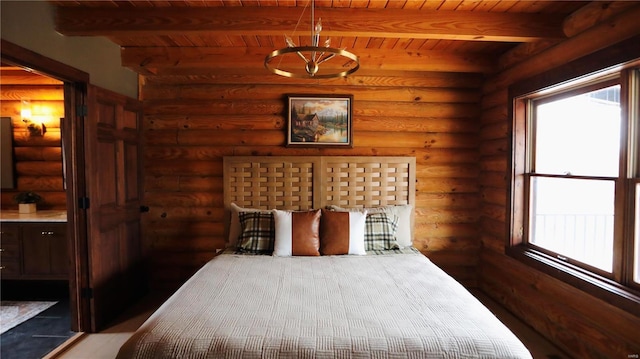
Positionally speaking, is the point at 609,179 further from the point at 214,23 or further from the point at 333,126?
the point at 214,23

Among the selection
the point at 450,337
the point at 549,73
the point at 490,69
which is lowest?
the point at 450,337

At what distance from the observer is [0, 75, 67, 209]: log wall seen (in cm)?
398

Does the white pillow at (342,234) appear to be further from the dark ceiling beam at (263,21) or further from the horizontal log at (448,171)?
the dark ceiling beam at (263,21)

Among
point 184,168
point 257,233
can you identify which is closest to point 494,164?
point 257,233

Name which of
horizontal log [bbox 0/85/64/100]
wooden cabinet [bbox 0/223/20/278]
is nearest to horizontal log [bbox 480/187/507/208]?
wooden cabinet [bbox 0/223/20/278]

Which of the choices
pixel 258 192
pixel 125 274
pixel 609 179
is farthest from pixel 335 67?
pixel 125 274

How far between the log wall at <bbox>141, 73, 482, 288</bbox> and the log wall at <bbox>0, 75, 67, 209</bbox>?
1383 millimetres

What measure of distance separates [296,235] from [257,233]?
0.38 m

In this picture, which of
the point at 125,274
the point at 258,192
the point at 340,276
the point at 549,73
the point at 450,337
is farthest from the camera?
the point at 258,192

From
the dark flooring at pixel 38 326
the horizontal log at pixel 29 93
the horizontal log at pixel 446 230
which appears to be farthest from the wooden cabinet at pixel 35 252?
the horizontal log at pixel 446 230

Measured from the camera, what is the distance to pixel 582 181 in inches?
99.3

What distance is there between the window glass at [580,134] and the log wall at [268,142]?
80cm

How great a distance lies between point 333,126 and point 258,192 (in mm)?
1059

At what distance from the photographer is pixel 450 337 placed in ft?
5.15
